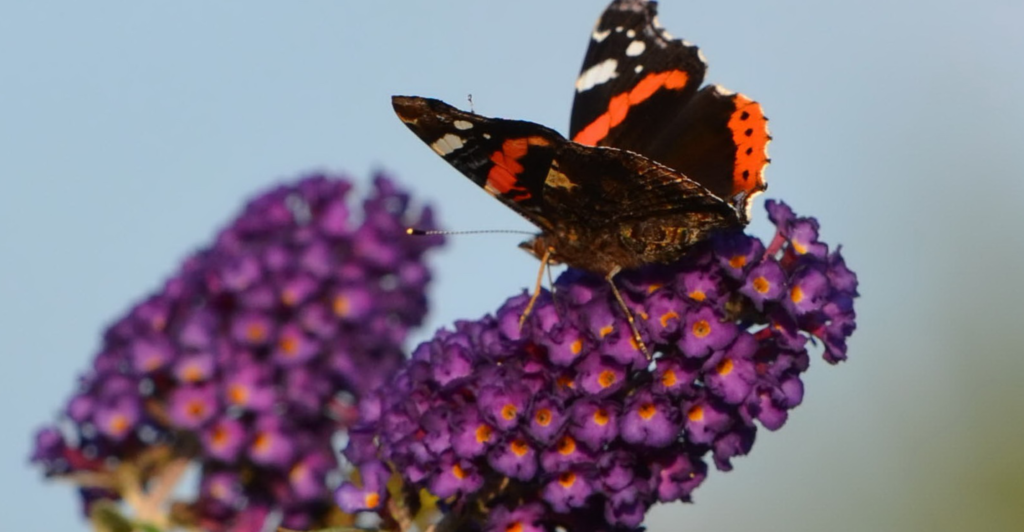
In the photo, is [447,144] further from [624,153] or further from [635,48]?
[635,48]

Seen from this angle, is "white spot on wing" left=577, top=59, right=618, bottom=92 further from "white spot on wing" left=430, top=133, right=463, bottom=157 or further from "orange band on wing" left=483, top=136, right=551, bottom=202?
"white spot on wing" left=430, top=133, right=463, bottom=157

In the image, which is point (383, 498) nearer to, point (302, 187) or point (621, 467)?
point (621, 467)

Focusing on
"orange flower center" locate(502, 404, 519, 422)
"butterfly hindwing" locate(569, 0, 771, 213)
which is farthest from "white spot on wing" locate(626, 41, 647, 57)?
"orange flower center" locate(502, 404, 519, 422)

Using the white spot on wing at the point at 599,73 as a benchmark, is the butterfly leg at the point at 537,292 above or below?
below

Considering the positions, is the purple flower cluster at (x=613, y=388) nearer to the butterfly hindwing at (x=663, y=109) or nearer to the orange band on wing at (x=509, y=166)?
the butterfly hindwing at (x=663, y=109)

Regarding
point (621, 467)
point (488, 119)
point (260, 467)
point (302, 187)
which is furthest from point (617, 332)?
point (302, 187)

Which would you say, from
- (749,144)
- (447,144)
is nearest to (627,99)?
(749,144)

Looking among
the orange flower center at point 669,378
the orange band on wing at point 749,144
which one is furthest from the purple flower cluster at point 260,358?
the orange band on wing at point 749,144
